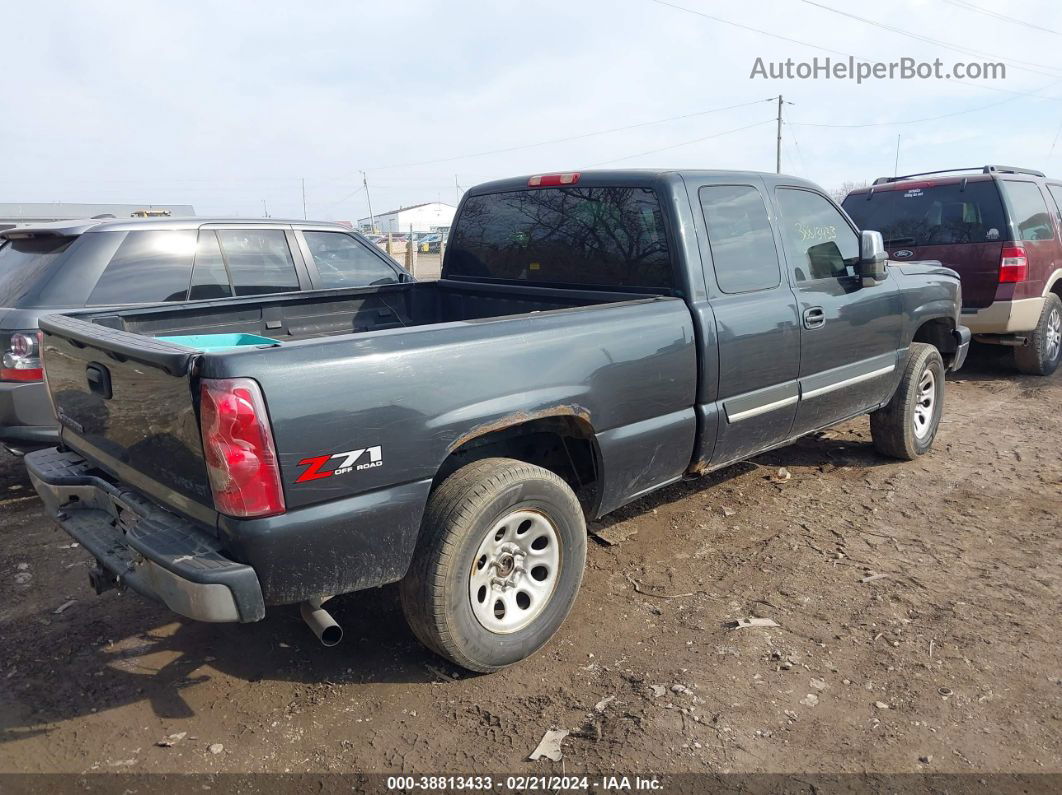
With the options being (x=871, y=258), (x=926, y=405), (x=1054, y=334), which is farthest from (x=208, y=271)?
(x=1054, y=334)

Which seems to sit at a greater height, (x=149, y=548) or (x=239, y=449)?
(x=239, y=449)

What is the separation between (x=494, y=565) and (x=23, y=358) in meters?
3.27

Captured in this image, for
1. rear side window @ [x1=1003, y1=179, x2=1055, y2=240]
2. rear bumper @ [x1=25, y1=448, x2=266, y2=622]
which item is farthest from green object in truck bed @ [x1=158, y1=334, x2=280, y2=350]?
rear side window @ [x1=1003, y1=179, x2=1055, y2=240]

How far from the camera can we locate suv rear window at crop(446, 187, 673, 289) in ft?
12.4

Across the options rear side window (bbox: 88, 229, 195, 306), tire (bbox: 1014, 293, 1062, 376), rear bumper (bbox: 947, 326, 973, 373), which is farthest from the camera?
tire (bbox: 1014, 293, 1062, 376)

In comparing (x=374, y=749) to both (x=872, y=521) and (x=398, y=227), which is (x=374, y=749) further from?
(x=398, y=227)

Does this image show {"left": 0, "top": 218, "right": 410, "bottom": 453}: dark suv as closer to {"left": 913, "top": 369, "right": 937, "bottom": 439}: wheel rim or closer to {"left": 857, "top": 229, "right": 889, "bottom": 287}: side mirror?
{"left": 857, "top": 229, "right": 889, "bottom": 287}: side mirror

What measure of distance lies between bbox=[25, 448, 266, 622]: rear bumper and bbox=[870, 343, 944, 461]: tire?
439 centimetres

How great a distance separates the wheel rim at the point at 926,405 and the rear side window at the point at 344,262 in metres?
4.11

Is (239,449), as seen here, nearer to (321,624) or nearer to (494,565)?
(321,624)

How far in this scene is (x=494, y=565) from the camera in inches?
117

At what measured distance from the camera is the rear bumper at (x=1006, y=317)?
7.50 meters

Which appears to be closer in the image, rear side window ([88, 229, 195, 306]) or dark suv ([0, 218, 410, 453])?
dark suv ([0, 218, 410, 453])

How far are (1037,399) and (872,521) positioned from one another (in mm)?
3955
